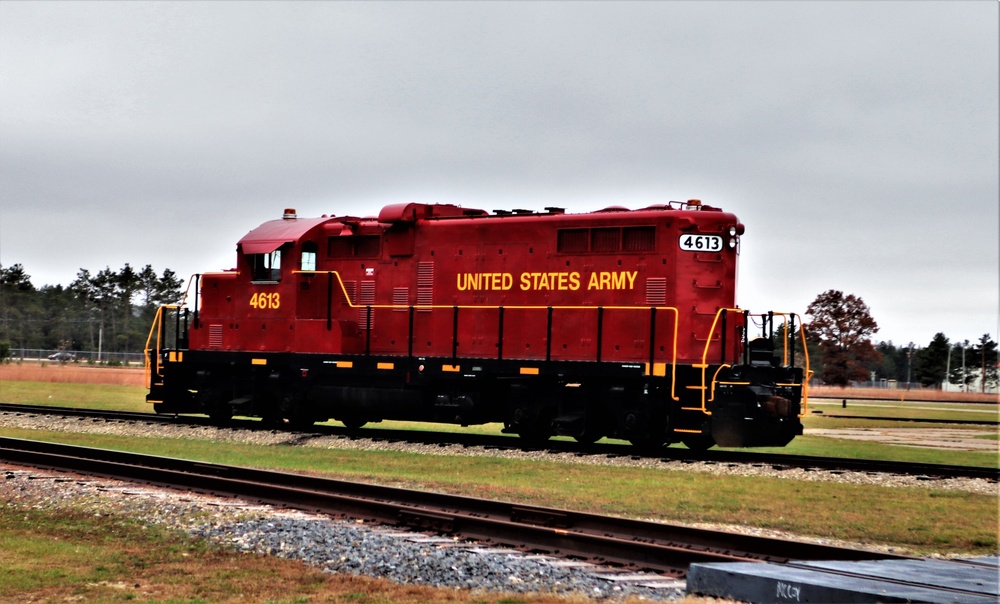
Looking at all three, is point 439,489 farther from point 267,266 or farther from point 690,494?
point 267,266

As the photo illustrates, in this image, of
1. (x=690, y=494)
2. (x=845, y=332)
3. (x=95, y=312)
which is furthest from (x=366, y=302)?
(x=95, y=312)

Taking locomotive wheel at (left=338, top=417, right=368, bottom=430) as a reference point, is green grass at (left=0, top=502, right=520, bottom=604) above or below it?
below

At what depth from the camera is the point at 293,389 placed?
2362cm

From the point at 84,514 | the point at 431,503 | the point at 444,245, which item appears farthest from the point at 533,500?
the point at 444,245

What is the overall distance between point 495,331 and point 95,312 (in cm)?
7969

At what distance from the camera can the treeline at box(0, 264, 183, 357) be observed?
9044 cm

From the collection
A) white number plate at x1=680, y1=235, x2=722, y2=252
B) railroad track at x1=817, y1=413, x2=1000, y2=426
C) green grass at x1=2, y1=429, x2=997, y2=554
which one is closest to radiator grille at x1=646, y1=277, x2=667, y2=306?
white number plate at x1=680, y1=235, x2=722, y2=252

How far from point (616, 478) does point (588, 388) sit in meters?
3.76

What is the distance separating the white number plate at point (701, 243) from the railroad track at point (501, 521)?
8.57 metres

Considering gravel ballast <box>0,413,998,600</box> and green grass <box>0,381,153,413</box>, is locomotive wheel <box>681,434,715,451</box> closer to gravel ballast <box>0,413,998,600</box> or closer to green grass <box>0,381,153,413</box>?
gravel ballast <box>0,413,998,600</box>

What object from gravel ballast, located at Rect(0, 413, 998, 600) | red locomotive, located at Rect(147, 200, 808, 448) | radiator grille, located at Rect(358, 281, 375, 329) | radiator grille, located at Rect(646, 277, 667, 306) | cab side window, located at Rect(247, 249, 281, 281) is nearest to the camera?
gravel ballast, located at Rect(0, 413, 998, 600)

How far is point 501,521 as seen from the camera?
10539 mm

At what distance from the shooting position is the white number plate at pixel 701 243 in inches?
758

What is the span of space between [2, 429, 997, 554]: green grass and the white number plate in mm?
4414
